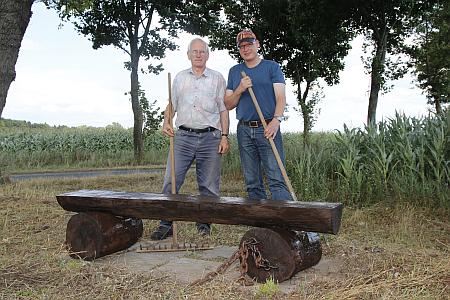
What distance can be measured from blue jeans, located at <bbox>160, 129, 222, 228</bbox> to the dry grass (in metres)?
0.61

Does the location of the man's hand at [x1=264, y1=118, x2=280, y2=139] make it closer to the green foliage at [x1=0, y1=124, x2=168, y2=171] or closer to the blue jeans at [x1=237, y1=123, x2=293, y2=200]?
the blue jeans at [x1=237, y1=123, x2=293, y2=200]

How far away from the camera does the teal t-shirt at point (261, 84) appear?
16.0 feet

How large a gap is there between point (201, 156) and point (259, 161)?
60 cm

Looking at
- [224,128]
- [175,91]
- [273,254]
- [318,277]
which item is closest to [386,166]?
[224,128]

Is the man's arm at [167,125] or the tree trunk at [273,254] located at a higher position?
the man's arm at [167,125]

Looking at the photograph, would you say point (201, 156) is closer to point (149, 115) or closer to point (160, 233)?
point (160, 233)

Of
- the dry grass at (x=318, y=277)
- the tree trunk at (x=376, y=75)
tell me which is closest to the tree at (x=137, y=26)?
the tree trunk at (x=376, y=75)

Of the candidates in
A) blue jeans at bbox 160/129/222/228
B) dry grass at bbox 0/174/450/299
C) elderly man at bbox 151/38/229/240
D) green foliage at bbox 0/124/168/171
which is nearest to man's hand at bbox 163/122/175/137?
elderly man at bbox 151/38/229/240

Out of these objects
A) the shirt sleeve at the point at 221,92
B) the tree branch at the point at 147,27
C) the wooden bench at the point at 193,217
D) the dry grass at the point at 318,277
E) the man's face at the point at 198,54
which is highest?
the tree branch at the point at 147,27

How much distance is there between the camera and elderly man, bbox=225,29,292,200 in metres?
4.81

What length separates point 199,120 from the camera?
5191 millimetres

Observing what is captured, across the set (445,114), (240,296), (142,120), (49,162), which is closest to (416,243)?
(240,296)

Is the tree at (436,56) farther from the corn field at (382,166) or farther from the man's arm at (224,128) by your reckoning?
the man's arm at (224,128)

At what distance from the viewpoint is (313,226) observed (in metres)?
3.66
